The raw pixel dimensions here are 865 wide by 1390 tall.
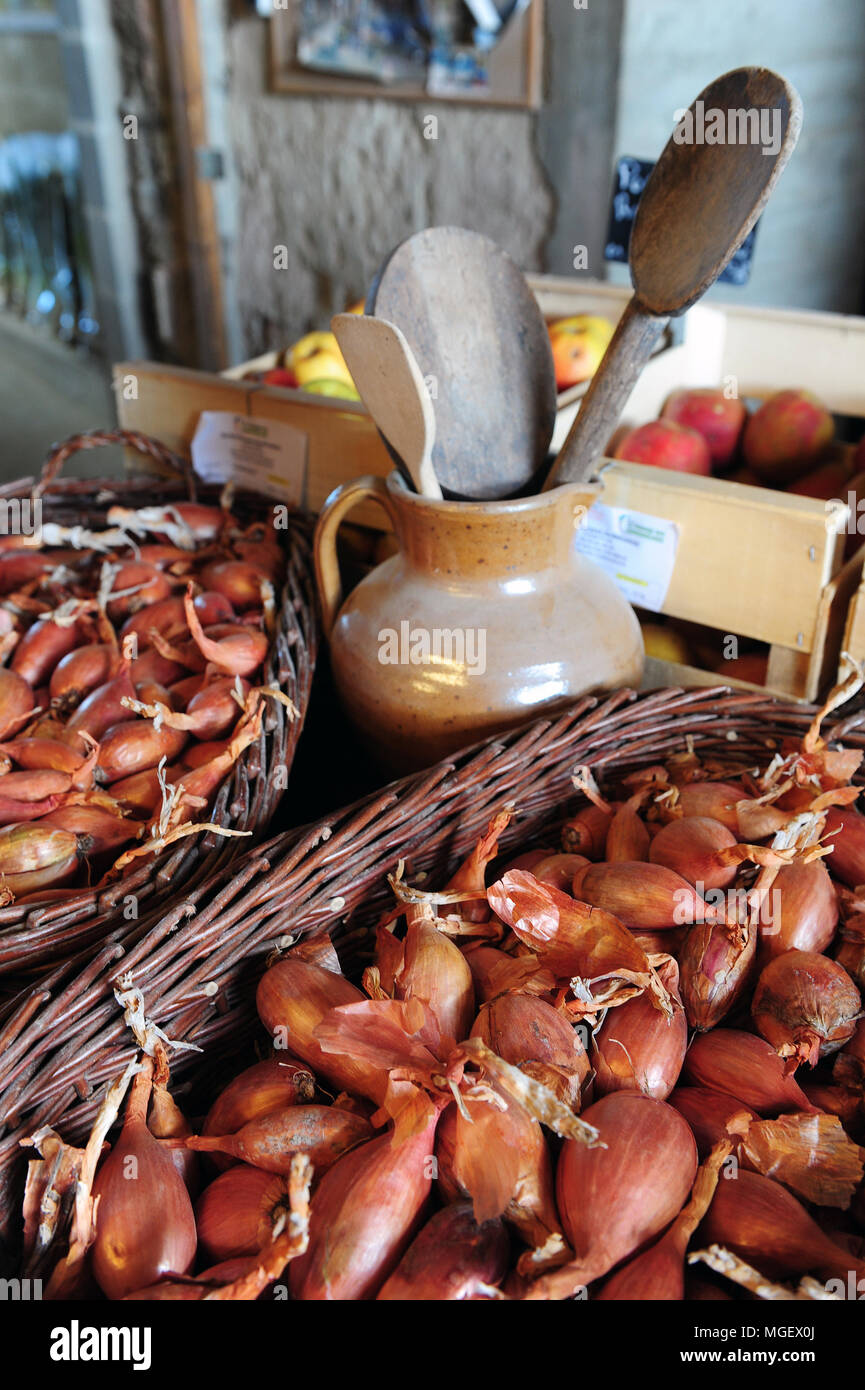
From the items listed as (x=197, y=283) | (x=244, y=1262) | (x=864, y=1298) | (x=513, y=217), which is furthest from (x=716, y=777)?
(x=197, y=283)

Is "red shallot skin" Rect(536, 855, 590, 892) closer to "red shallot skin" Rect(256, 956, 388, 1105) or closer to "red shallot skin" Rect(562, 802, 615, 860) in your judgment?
"red shallot skin" Rect(562, 802, 615, 860)

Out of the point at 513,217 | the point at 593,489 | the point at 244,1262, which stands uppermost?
the point at 513,217

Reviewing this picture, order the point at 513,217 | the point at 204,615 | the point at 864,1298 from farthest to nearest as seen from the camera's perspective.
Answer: the point at 513,217, the point at 204,615, the point at 864,1298

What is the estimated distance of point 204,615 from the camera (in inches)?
45.0

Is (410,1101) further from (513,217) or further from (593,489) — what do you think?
(513,217)

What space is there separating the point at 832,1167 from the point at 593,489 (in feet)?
1.99

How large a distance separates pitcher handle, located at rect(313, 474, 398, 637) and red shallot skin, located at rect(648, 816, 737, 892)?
1.37 feet

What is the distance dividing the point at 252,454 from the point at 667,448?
1.84ft

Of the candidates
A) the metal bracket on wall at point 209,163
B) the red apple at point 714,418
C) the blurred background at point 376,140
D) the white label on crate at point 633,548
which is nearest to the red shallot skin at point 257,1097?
Result: the white label on crate at point 633,548

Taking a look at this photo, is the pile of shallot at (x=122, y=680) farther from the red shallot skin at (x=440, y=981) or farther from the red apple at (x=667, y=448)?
the red apple at (x=667, y=448)

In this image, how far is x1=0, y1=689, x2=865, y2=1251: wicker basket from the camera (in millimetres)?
666

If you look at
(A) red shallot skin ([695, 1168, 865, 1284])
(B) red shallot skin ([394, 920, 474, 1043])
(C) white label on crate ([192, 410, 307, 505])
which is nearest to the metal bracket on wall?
(C) white label on crate ([192, 410, 307, 505])

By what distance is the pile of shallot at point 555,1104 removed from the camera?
1.89 feet

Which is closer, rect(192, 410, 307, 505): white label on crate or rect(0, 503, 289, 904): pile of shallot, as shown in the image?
rect(0, 503, 289, 904): pile of shallot
